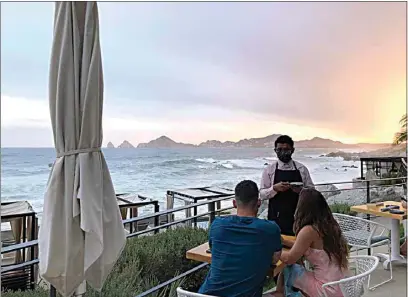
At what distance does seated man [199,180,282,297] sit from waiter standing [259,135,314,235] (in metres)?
0.92

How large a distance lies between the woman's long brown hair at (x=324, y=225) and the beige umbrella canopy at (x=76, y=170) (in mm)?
1167

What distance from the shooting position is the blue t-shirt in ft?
5.98

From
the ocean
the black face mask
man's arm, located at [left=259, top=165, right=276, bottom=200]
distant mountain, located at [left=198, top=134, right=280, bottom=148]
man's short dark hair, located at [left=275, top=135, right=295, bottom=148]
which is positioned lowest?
the ocean

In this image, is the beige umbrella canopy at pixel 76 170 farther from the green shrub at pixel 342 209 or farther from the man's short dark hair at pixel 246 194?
the green shrub at pixel 342 209

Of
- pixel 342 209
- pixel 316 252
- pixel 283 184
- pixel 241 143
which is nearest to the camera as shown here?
pixel 316 252

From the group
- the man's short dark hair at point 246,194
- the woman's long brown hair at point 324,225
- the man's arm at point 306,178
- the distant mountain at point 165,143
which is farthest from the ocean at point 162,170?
the man's short dark hair at point 246,194

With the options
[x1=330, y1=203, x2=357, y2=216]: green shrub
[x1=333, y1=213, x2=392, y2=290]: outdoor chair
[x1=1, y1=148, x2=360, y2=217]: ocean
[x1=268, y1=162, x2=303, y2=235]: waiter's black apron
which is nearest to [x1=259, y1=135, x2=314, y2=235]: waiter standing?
[x1=268, y1=162, x2=303, y2=235]: waiter's black apron

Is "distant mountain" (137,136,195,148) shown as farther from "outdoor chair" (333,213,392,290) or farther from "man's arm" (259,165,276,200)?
"man's arm" (259,165,276,200)

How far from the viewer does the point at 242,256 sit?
1829 mm

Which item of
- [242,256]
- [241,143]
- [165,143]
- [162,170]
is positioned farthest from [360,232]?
[162,170]

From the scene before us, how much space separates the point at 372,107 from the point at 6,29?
225 inches

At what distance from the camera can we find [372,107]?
19.7 feet

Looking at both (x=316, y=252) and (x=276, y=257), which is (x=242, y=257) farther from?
(x=316, y=252)

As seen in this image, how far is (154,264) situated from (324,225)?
69.6 inches
